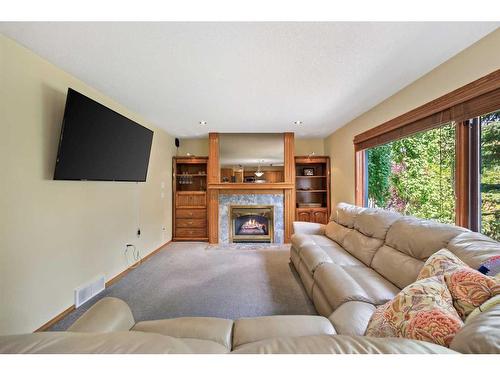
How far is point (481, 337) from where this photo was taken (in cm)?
57

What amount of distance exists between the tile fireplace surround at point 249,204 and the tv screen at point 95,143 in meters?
2.14

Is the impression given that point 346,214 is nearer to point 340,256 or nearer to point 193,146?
point 340,256

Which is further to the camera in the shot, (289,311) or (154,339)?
(289,311)

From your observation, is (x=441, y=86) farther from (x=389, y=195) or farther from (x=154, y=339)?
(x=154, y=339)

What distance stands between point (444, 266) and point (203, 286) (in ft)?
7.62

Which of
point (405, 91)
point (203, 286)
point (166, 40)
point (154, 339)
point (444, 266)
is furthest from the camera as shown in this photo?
point (203, 286)

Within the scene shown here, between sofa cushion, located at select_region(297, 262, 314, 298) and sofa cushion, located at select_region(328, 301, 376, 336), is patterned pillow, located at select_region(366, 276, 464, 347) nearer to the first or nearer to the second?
sofa cushion, located at select_region(328, 301, 376, 336)

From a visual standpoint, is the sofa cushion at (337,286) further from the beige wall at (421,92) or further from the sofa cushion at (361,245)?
the beige wall at (421,92)

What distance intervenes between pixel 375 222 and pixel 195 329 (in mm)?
2092

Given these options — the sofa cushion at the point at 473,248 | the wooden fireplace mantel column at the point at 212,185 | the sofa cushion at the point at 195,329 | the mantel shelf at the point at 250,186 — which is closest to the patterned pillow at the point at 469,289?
the sofa cushion at the point at 473,248

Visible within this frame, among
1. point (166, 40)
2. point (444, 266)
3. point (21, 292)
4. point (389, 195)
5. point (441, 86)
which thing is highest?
point (166, 40)

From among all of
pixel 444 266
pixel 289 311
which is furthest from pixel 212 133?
pixel 444 266

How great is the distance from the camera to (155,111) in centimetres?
328

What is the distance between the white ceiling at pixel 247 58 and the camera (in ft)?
4.97
